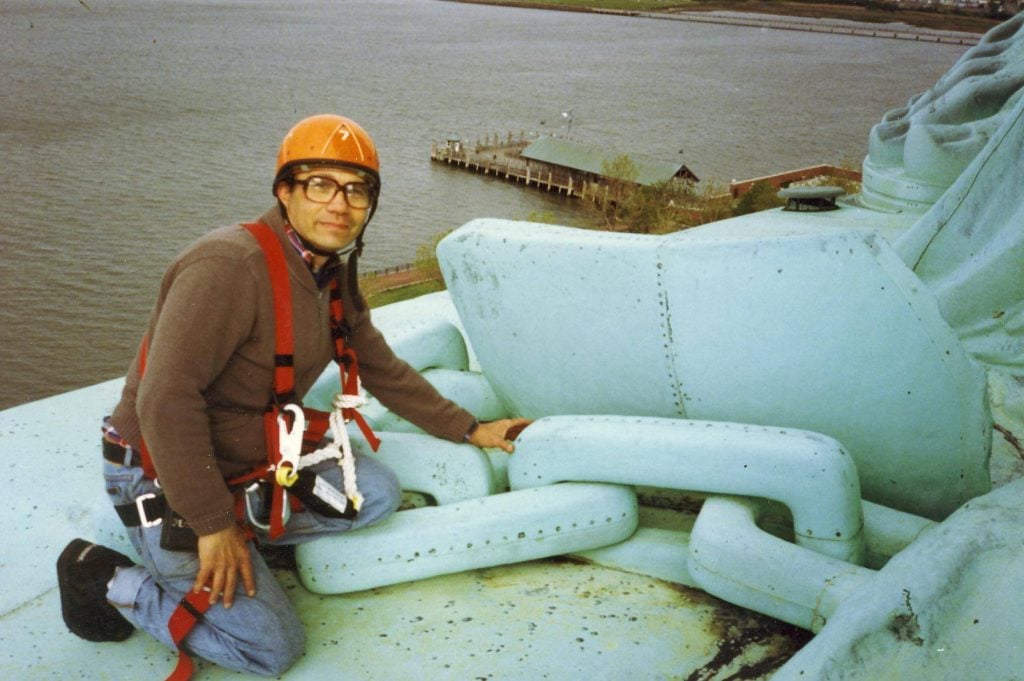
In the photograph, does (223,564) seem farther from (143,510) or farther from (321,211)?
(321,211)

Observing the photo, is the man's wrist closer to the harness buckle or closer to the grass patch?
the harness buckle

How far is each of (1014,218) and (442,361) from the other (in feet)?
9.21

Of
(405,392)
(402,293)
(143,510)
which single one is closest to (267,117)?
(402,293)

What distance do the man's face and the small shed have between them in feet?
103

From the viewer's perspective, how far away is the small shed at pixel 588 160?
111 feet

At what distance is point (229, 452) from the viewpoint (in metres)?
2.70

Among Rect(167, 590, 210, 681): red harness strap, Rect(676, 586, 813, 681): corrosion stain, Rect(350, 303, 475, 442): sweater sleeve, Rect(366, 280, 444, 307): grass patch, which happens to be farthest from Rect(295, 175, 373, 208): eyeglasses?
Rect(366, 280, 444, 307): grass patch

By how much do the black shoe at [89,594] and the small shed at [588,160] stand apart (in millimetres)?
31569

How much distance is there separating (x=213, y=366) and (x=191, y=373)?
0.09m

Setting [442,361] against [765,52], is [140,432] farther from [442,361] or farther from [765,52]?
[765,52]

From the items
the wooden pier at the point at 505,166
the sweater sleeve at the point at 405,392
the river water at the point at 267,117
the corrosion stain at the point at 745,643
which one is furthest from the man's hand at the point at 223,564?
the wooden pier at the point at 505,166

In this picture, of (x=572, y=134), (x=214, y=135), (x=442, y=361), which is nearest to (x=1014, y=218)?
(x=442, y=361)

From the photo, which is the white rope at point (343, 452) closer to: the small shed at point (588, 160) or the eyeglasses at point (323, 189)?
the eyeglasses at point (323, 189)

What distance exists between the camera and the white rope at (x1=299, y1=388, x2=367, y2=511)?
2.90 meters
